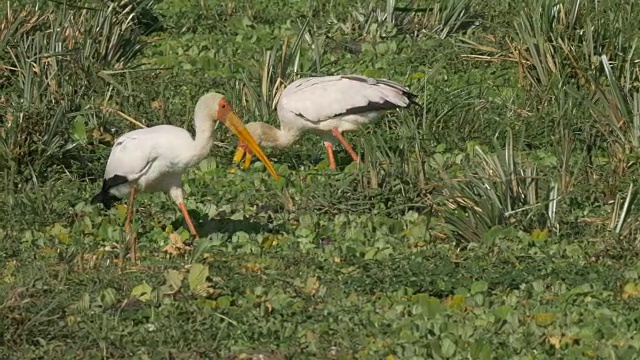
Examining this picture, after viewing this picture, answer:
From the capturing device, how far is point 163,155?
25.8ft

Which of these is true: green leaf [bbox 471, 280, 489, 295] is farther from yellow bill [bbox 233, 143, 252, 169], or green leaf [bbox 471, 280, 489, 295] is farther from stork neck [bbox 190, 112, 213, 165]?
yellow bill [bbox 233, 143, 252, 169]

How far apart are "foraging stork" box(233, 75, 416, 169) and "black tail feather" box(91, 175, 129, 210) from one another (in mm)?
1442

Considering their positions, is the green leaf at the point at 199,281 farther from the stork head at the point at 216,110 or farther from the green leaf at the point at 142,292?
the stork head at the point at 216,110

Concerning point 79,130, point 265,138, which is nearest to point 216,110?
point 265,138

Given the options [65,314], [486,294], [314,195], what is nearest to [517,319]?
[486,294]

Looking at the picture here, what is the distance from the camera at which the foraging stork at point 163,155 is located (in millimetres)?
7855

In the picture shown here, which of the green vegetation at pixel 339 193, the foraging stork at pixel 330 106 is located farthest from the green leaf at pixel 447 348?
the foraging stork at pixel 330 106

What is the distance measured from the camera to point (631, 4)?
446 inches

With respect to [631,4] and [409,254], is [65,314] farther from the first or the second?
[631,4]

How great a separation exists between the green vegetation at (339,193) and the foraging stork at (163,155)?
230 mm

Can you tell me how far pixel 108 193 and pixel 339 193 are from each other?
1310 millimetres

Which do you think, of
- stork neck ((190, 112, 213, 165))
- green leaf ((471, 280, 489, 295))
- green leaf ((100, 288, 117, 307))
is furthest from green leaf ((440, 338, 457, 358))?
stork neck ((190, 112, 213, 165))

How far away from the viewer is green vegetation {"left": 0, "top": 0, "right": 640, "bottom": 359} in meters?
6.32

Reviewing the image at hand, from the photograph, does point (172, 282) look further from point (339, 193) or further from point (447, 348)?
point (339, 193)
